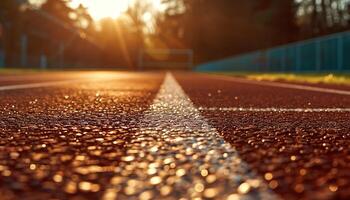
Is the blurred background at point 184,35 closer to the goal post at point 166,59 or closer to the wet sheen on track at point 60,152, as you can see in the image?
the goal post at point 166,59

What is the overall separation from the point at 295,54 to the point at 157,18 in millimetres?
60014

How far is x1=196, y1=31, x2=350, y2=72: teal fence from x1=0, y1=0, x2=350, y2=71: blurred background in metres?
0.04

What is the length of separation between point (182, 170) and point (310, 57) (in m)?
22.9

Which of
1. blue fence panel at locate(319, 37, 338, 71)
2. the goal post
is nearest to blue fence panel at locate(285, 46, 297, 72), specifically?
blue fence panel at locate(319, 37, 338, 71)

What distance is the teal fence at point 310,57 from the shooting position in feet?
64.8

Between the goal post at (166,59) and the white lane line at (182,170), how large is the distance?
71.6 m

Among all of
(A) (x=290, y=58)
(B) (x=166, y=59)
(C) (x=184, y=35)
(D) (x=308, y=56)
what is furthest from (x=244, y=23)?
(D) (x=308, y=56)

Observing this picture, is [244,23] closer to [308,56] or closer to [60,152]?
[308,56]

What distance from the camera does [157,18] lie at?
84.8 metres

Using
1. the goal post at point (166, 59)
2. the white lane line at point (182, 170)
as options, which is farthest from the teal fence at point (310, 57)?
the goal post at point (166, 59)

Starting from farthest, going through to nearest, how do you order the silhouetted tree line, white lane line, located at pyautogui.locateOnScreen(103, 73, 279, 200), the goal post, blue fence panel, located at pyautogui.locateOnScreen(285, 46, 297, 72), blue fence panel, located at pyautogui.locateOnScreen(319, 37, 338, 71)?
the goal post, the silhouetted tree line, blue fence panel, located at pyautogui.locateOnScreen(285, 46, 297, 72), blue fence panel, located at pyautogui.locateOnScreen(319, 37, 338, 71), white lane line, located at pyautogui.locateOnScreen(103, 73, 279, 200)

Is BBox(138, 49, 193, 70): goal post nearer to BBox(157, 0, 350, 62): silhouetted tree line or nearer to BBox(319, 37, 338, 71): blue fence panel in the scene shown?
BBox(157, 0, 350, 62): silhouetted tree line

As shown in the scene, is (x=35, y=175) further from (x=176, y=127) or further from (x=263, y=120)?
(x=263, y=120)

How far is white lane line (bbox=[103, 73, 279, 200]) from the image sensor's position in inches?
50.2
